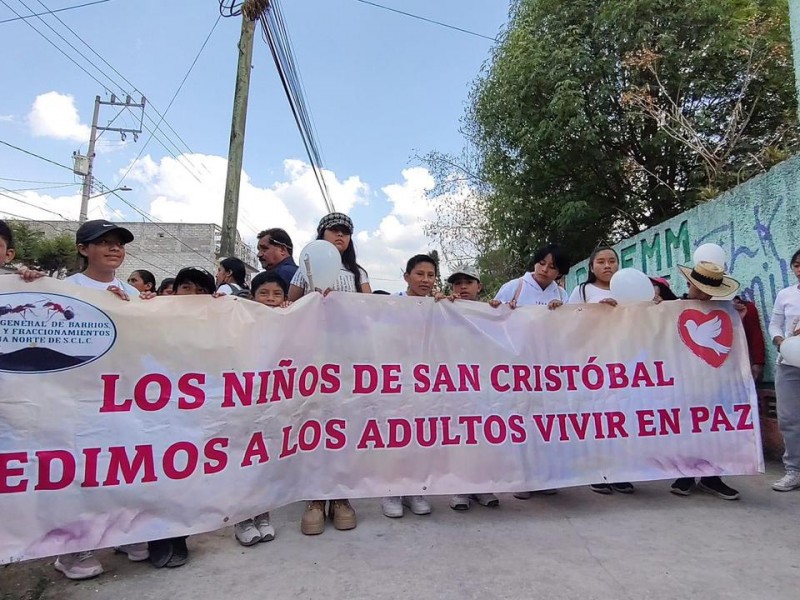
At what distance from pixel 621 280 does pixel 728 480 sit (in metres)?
1.70

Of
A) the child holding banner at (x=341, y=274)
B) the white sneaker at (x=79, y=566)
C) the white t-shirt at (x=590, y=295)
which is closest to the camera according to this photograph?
the white sneaker at (x=79, y=566)

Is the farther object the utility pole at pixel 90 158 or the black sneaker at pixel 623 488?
the utility pole at pixel 90 158

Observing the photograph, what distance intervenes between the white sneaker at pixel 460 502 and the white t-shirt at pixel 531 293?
135 centimetres

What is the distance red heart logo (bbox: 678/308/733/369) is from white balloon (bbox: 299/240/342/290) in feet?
7.70

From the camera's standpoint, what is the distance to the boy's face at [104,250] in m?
2.74

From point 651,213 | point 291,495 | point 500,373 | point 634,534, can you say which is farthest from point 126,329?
point 651,213

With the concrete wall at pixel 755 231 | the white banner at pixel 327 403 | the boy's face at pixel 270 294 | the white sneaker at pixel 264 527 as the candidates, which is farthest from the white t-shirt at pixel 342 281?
the concrete wall at pixel 755 231

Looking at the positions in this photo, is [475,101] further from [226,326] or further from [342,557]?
[342,557]

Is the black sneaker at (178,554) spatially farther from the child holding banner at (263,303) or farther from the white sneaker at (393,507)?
the white sneaker at (393,507)

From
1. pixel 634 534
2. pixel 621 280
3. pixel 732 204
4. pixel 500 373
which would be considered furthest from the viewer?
pixel 732 204

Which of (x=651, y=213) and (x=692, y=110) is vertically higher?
(x=692, y=110)

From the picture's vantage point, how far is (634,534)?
9.41 ft

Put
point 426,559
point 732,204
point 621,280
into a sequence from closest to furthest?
point 426,559
point 621,280
point 732,204

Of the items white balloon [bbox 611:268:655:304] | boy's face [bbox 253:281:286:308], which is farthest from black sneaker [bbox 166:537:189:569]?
white balloon [bbox 611:268:655:304]
